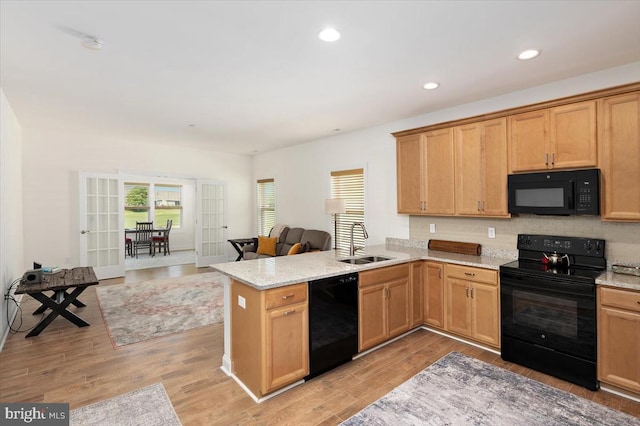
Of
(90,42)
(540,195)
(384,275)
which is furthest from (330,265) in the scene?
(90,42)

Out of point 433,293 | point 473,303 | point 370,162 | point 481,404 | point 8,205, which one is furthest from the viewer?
point 370,162

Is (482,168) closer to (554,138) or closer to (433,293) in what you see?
(554,138)

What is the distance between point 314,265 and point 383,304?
847 mm

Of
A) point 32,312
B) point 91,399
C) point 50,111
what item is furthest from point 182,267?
point 91,399

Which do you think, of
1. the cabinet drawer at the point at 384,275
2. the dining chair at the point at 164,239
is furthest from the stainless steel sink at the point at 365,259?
the dining chair at the point at 164,239

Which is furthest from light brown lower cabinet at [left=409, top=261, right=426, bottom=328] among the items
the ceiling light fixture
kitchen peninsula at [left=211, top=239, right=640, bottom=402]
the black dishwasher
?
the ceiling light fixture

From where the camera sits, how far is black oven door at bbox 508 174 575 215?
9.49 ft

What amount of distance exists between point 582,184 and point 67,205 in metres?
7.69

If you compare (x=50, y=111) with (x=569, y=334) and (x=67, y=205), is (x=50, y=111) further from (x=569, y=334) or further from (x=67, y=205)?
(x=569, y=334)

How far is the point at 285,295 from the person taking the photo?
2.46 meters

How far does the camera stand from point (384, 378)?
2.73m

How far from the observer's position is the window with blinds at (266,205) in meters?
7.67

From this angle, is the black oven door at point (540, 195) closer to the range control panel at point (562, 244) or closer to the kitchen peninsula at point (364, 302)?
the range control panel at point (562, 244)

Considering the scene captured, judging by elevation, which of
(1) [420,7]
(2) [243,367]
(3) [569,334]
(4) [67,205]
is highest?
(1) [420,7]
